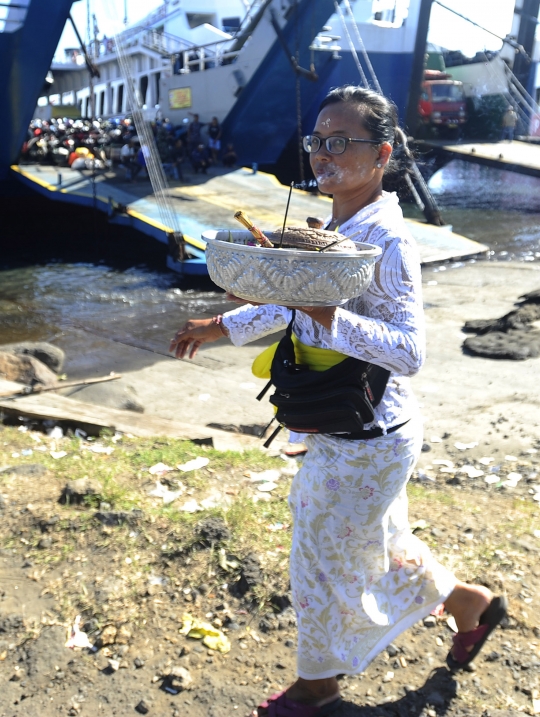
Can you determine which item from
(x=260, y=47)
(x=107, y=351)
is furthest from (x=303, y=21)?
(x=107, y=351)

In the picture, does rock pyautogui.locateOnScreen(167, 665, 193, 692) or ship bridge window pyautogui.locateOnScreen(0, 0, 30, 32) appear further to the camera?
ship bridge window pyautogui.locateOnScreen(0, 0, 30, 32)

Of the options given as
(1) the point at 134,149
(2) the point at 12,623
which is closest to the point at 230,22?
(1) the point at 134,149

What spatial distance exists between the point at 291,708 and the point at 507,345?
17.6ft

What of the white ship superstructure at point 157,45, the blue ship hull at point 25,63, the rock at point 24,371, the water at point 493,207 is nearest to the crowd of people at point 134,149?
the blue ship hull at point 25,63

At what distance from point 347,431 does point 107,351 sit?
21.7 ft

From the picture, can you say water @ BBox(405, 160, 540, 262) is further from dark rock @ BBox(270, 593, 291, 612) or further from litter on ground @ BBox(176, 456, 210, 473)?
dark rock @ BBox(270, 593, 291, 612)

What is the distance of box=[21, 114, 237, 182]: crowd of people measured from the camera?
17031mm

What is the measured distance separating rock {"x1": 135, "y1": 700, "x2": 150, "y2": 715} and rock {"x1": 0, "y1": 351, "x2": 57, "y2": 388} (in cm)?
397

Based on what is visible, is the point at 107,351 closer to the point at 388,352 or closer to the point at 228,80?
the point at 388,352

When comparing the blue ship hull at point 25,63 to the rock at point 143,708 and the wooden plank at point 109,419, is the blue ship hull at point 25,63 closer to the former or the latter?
the wooden plank at point 109,419

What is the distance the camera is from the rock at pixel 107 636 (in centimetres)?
235

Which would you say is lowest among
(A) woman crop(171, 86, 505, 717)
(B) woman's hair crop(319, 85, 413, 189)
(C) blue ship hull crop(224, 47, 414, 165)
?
(A) woman crop(171, 86, 505, 717)

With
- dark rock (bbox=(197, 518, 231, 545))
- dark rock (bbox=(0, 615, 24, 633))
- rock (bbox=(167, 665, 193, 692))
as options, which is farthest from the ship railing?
rock (bbox=(167, 665, 193, 692))

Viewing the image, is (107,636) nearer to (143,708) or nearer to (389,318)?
(143,708)
